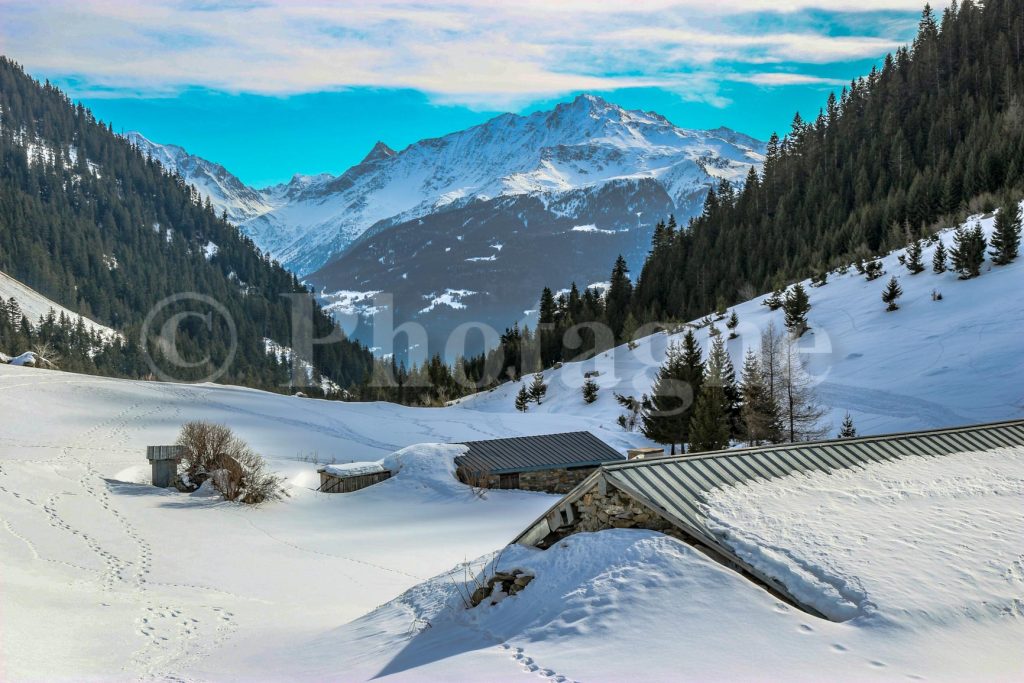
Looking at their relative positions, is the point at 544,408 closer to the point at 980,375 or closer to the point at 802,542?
the point at 980,375

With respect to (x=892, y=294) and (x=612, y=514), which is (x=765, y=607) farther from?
(x=892, y=294)

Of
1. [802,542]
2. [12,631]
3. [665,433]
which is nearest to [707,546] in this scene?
[802,542]

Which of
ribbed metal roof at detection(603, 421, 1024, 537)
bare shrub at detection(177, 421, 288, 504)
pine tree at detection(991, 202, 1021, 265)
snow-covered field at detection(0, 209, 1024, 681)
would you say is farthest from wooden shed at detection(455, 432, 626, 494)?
pine tree at detection(991, 202, 1021, 265)

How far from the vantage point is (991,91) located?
7875 centimetres

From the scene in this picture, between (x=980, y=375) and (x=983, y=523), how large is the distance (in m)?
24.8

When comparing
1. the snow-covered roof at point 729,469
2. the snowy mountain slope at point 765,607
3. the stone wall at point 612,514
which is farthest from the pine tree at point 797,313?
the stone wall at point 612,514

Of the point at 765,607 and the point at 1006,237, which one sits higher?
the point at 1006,237

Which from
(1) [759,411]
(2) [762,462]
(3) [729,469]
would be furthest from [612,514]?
(1) [759,411]

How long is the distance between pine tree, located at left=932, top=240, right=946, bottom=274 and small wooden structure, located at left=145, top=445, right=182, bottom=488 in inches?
1559

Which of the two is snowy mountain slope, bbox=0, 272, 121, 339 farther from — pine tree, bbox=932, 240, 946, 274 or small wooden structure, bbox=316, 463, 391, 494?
pine tree, bbox=932, 240, 946, 274

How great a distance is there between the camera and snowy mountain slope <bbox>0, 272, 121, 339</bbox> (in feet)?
383

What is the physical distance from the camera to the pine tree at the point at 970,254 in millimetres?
36812

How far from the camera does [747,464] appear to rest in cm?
1067

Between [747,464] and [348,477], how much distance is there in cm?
1913
